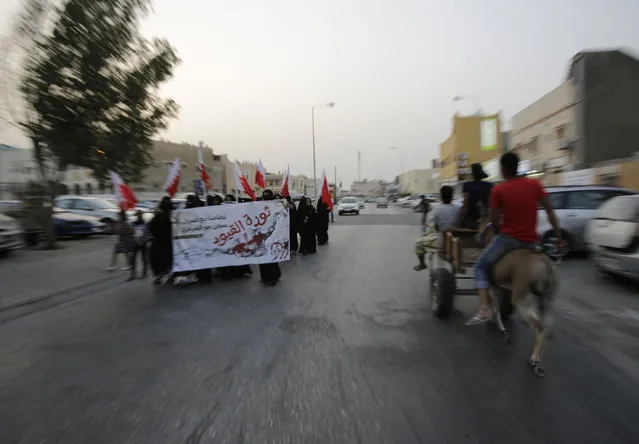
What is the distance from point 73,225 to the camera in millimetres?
18562

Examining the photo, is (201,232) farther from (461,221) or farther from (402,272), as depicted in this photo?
(461,221)

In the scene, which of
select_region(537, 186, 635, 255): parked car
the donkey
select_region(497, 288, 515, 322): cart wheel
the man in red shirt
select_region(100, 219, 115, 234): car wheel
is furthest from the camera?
select_region(100, 219, 115, 234): car wheel

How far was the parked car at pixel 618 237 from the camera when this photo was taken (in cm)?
751

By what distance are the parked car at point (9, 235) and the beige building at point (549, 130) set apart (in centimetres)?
2778

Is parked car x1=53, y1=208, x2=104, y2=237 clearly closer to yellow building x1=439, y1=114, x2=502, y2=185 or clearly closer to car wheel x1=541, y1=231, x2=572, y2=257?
car wheel x1=541, y1=231, x2=572, y2=257

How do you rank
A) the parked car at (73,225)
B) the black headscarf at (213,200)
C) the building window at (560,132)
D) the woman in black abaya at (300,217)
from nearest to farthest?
the black headscarf at (213,200)
the woman in black abaya at (300,217)
the parked car at (73,225)
the building window at (560,132)

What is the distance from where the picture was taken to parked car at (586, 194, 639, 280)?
7508 mm

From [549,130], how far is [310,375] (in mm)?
31976

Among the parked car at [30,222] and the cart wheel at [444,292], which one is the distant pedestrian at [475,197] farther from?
the parked car at [30,222]

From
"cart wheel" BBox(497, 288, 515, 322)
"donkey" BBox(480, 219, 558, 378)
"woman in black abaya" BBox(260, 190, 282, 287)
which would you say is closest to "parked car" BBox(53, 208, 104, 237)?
"woman in black abaya" BBox(260, 190, 282, 287)

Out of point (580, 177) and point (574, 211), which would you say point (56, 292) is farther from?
point (580, 177)

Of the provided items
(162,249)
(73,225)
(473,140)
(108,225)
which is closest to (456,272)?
(162,249)

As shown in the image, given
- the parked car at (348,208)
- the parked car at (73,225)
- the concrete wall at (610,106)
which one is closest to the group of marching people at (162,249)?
the parked car at (73,225)

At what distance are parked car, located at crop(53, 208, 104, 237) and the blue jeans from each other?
17607 millimetres
